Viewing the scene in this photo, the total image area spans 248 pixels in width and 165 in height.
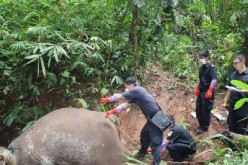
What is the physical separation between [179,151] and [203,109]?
3.40ft

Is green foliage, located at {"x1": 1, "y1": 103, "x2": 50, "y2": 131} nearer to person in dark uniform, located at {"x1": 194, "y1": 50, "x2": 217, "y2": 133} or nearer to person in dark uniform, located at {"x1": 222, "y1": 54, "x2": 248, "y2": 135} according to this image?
person in dark uniform, located at {"x1": 194, "y1": 50, "x2": 217, "y2": 133}

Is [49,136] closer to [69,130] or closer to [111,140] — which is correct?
[69,130]

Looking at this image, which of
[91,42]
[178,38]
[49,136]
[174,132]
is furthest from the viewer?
[178,38]

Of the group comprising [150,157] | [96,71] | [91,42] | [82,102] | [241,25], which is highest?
[241,25]

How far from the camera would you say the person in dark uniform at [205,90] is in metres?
5.89

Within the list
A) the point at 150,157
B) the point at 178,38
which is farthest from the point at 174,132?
the point at 178,38

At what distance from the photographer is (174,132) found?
557 cm

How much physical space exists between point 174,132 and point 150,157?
0.64 m

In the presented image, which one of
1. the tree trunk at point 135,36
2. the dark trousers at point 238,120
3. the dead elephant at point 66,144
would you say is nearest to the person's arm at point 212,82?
the dark trousers at point 238,120

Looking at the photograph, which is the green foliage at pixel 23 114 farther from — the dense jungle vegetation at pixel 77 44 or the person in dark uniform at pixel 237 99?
the person in dark uniform at pixel 237 99

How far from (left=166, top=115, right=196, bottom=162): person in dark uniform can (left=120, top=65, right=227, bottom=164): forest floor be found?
164 mm

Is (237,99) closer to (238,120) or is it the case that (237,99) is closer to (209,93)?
(238,120)

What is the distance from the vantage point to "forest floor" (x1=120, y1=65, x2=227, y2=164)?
615 cm

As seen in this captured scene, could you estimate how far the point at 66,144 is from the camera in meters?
4.41
